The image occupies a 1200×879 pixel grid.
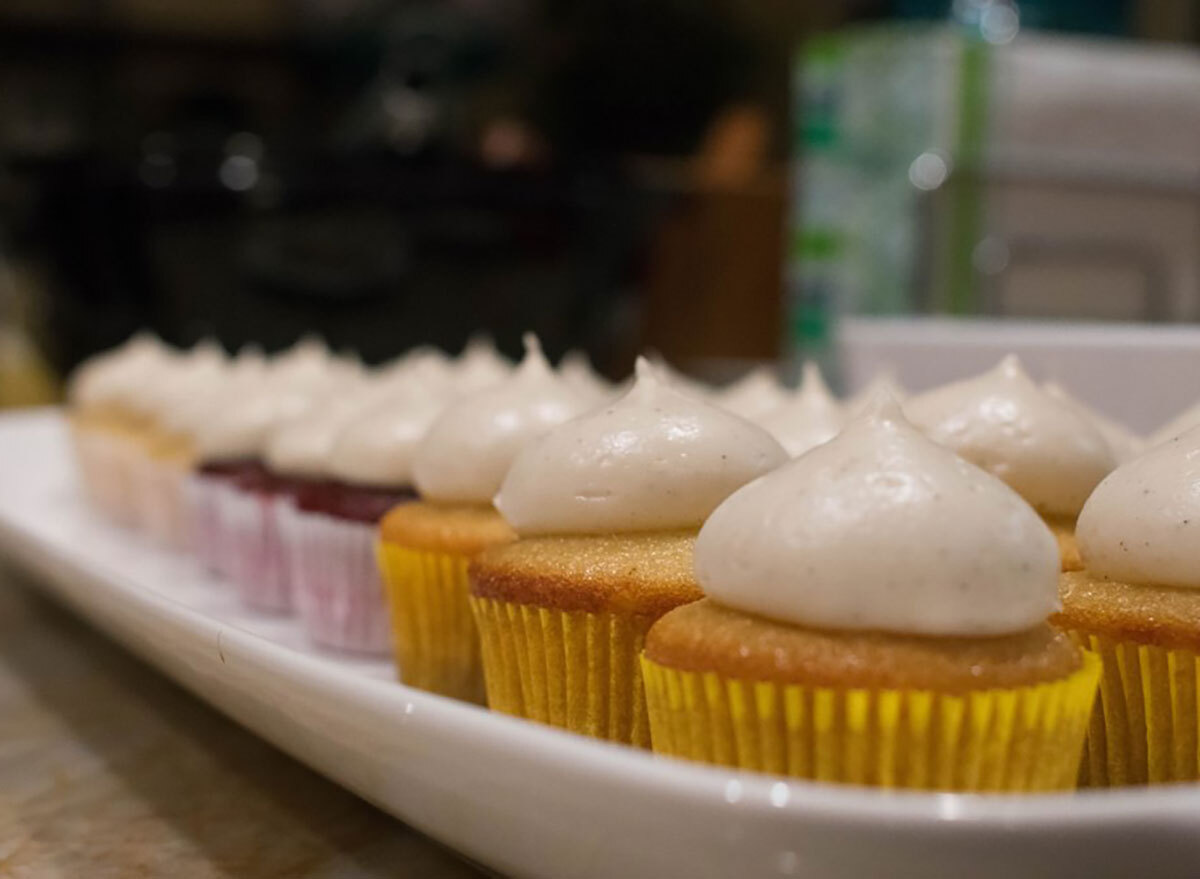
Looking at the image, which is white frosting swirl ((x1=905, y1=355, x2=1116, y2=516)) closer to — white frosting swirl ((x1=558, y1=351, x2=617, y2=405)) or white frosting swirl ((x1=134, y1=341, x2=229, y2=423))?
white frosting swirl ((x1=558, y1=351, x2=617, y2=405))

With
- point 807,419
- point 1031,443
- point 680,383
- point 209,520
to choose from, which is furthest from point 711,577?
point 209,520

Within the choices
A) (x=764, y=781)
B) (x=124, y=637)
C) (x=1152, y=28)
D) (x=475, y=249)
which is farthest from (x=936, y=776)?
(x=1152, y=28)

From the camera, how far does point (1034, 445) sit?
53.1 inches

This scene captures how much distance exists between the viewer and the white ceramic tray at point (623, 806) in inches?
26.0

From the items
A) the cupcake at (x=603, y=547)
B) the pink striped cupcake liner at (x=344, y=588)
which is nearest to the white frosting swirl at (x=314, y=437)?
the pink striped cupcake liner at (x=344, y=588)

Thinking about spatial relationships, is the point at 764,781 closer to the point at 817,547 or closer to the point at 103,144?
the point at 817,547

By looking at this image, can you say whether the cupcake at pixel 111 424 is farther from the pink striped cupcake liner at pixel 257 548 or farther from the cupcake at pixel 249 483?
the pink striped cupcake liner at pixel 257 548

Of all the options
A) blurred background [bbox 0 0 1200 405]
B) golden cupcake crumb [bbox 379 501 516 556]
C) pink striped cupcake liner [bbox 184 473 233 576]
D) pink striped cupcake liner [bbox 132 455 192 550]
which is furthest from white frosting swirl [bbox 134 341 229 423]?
golden cupcake crumb [bbox 379 501 516 556]

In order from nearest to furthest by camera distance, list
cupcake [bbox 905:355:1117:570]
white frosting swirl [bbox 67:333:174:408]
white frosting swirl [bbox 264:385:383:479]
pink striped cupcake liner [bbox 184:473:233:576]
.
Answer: cupcake [bbox 905:355:1117:570] → white frosting swirl [bbox 264:385:383:479] → pink striped cupcake liner [bbox 184:473:233:576] → white frosting swirl [bbox 67:333:174:408]

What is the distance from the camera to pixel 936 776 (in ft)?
3.12

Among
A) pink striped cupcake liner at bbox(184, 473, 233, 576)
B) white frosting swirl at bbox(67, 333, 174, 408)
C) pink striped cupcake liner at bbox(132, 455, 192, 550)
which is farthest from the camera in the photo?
white frosting swirl at bbox(67, 333, 174, 408)

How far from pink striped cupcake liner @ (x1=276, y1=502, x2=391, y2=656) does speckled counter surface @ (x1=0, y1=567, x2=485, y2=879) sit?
22cm

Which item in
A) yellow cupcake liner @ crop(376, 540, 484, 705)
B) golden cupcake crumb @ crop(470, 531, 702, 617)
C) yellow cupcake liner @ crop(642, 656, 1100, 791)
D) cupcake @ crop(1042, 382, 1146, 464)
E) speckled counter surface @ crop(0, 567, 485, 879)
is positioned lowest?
speckled counter surface @ crop(0, 567, 485, 879)

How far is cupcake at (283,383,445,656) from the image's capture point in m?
1.73
